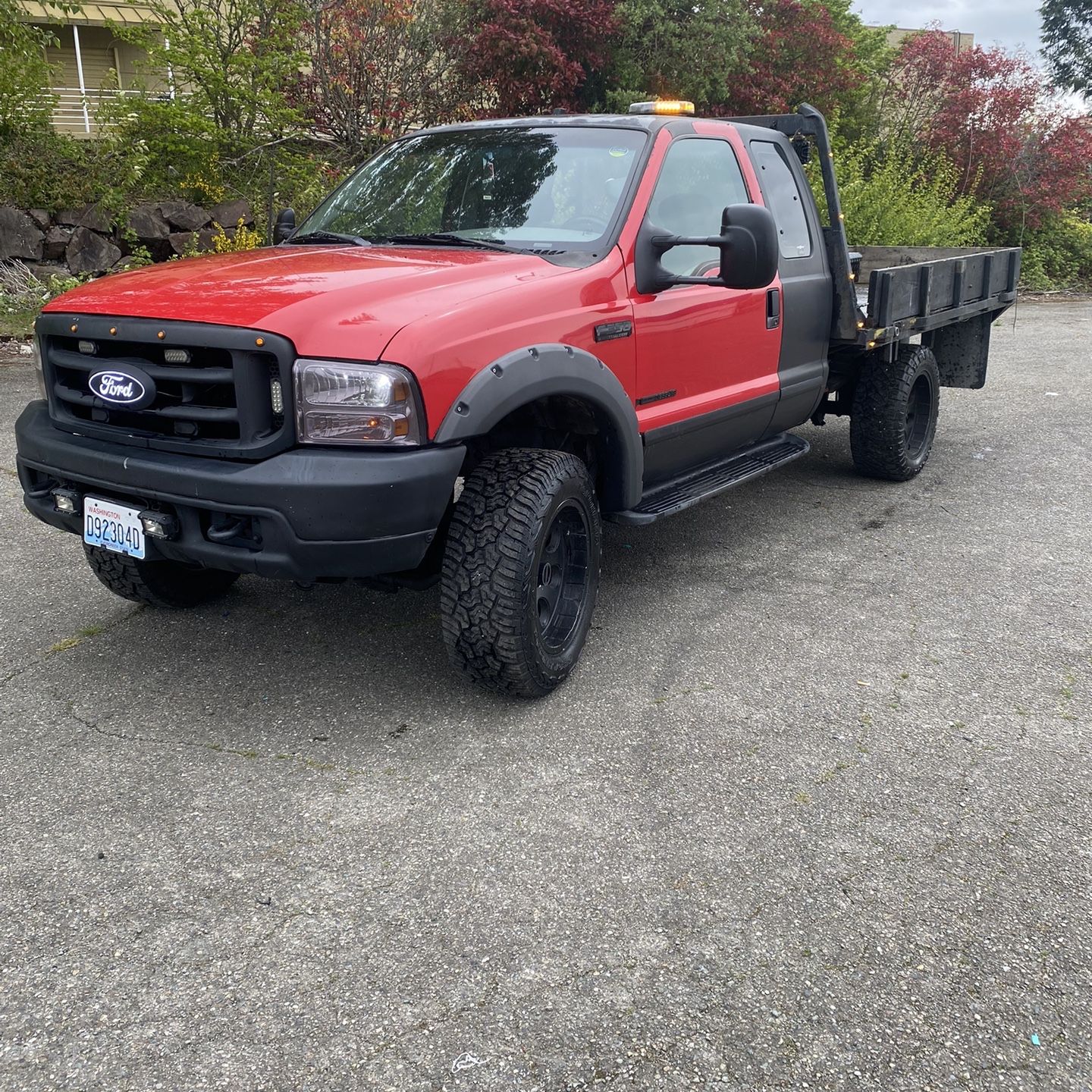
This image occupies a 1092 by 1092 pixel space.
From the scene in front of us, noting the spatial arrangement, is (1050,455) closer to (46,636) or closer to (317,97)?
(46,636)

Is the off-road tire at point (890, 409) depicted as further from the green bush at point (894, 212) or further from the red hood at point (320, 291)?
the green bush at point (894, 212)

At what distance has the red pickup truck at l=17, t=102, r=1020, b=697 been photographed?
3.01 metres

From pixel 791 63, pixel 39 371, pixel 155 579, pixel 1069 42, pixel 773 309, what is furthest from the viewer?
pixel 1069 42

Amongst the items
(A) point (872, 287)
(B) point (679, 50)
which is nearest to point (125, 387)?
(A) point (872, 287)

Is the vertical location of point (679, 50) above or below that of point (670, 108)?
above

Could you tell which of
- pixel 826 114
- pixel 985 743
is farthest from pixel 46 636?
pixel 826 114

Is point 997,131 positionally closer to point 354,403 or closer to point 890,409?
point 890,409

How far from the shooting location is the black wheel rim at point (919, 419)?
6486 mm

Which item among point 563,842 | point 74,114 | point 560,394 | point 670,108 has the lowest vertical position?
point 563,842

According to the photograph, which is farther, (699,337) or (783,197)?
(783,197)

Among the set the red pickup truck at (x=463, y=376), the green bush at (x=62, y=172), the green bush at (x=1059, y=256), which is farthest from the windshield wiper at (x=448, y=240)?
the green bush at (x=1059, y=256)

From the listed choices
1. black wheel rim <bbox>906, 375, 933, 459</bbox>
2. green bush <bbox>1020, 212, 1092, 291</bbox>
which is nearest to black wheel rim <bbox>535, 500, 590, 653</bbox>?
black wheel rim <bbox>906, 375, 933, 459</bbox>

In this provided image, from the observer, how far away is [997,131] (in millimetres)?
16953

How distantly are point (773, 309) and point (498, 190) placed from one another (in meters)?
1.38
